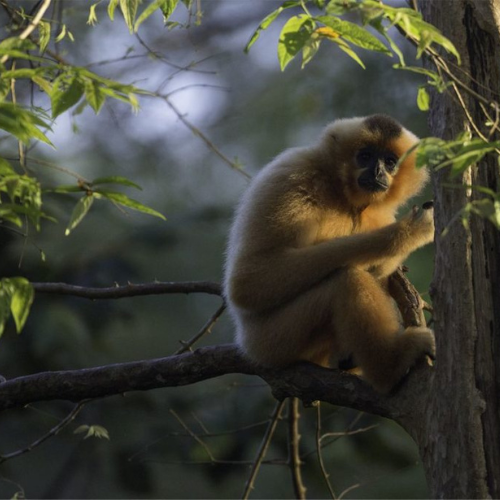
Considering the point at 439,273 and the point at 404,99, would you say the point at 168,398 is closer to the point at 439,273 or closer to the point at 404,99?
the point at 404,99

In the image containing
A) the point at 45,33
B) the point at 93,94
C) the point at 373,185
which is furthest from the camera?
the point at 373,185

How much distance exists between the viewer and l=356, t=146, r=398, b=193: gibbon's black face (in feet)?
16.6

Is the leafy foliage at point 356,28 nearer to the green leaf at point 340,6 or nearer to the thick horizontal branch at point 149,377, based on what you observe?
the green leaf at point 340,6

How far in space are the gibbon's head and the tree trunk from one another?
1.50 meters

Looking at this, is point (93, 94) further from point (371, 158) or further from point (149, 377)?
point (371, 158)

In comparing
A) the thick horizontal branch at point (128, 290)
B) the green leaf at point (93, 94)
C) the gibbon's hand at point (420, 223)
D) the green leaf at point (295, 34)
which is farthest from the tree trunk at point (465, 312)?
the thick horizontal branch at point (128, 290)

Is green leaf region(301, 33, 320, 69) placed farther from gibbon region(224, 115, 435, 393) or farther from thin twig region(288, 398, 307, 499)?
thin twig region(288, 398, 307, 499)

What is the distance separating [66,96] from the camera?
7.91 ft

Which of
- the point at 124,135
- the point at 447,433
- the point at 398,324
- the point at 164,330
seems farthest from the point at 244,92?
the point at 447,433

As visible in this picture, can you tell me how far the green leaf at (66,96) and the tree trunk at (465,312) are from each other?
1650mm

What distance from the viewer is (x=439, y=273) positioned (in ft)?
11.2

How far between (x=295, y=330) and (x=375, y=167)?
4.84 ft

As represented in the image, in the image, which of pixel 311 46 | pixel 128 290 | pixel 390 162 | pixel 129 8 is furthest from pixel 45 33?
pixel 390 162

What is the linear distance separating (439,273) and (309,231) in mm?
1355
